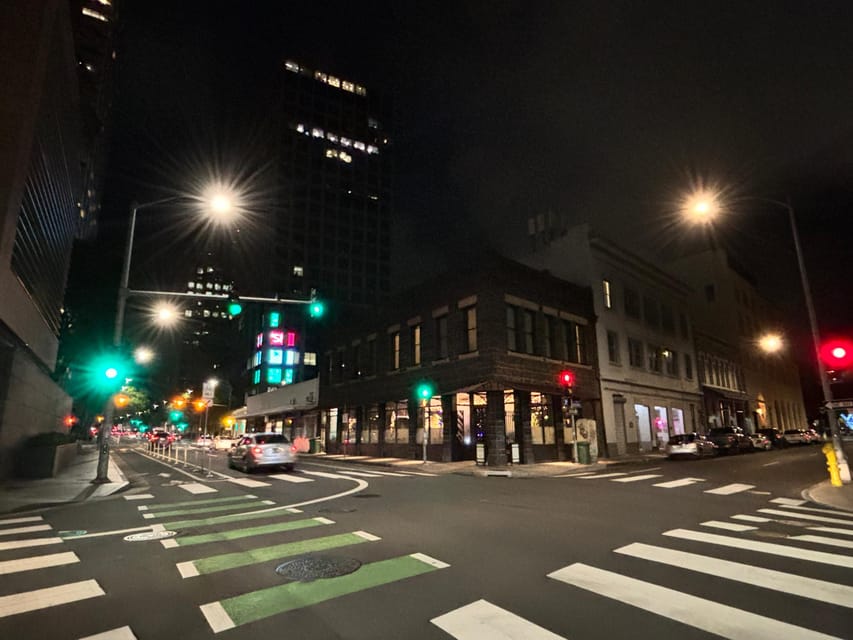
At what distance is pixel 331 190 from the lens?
116188mm

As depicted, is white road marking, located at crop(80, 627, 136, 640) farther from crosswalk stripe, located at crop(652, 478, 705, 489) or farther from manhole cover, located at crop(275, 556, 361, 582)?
crosswalk stripe, located at crop(652, 478, 705, 489)

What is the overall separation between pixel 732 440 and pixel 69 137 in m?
41.9

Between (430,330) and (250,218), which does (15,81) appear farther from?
(250,218)

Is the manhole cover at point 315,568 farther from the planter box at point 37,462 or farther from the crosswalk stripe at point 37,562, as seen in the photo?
the planter box at point 37,462

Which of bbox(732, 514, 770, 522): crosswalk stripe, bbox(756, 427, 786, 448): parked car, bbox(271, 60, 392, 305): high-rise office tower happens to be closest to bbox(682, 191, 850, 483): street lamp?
bbox(732, 514, 770, 522): crosswalk stripe

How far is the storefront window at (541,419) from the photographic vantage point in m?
25.0

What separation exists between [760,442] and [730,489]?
28.2m

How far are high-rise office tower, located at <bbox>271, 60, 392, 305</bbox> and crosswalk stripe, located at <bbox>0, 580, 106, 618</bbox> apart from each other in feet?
312

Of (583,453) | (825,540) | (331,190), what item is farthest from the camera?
(331,190)

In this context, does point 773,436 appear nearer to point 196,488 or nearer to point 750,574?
point 750,574

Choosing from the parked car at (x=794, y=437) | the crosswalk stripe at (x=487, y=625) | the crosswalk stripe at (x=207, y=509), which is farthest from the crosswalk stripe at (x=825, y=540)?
the parked car at (x=794, y=437)

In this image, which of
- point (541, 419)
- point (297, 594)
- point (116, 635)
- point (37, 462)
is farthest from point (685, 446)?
point (37, 462)

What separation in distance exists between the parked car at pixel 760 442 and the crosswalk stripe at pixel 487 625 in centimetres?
3851

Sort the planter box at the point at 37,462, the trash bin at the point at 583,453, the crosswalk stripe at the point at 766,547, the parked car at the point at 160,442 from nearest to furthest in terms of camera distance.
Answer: the crosswalk stripe at the point at 766,547
the planter box at the point at 37,462
the trash bin at the point at 583,453
the parked car at the point at 160,442
